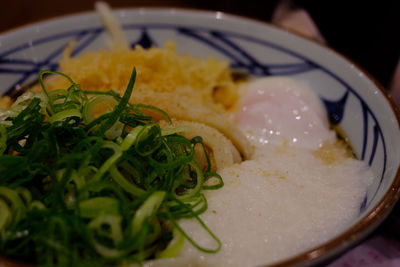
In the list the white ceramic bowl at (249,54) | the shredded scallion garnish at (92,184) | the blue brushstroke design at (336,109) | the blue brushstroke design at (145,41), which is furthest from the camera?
the blue brushstroke design at (145,41)

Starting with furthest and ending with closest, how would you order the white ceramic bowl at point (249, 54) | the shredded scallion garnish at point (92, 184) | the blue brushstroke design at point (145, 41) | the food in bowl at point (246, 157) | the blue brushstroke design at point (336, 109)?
the blue brushstroke design at point (145, 41), the blue brushstroke design at point (336, 109), the white ceramic bowl at point (249, 54), the food in bowl at point (246, 157), the shredded scallion garnish at point (92, 184)

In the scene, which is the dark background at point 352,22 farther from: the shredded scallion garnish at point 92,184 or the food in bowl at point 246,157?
the shredded scallion garnish at point 92,184

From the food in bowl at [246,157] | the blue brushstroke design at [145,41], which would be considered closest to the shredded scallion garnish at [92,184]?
the food in bowl at [246,157]

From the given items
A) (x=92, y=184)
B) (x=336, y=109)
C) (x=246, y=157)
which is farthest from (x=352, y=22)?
(x=92, y=184)

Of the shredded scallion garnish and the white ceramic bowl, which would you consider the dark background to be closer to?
the white ceramic bowl

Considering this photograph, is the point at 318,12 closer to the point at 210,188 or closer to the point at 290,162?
the point at 290,162

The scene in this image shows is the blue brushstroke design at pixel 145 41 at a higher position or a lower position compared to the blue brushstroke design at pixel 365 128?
higher

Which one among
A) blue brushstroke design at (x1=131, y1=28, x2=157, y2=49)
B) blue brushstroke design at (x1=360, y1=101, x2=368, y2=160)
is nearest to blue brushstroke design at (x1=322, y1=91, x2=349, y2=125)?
blue brushstroke design at (x1=360, y1=101, x2=368, y2=160)
